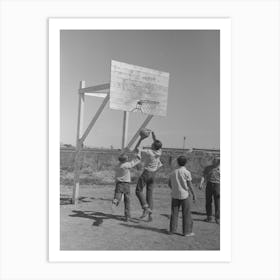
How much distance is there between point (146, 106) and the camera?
5.71m

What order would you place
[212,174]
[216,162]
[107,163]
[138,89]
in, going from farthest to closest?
1. [107,163]
2. [138,89]
3. [212,174]
4. [216,162]

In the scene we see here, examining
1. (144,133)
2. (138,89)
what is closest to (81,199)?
(144,133)

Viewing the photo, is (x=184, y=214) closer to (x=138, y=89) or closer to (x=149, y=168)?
(x=149, y=168)

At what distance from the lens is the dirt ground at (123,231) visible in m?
5.04

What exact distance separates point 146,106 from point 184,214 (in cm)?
150

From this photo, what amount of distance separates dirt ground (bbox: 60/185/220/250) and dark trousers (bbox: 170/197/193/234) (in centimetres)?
11

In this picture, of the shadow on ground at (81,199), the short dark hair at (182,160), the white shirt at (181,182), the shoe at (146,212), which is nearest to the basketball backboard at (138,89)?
the short dark hair at (182,160)

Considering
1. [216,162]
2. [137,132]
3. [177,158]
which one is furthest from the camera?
[137,132]

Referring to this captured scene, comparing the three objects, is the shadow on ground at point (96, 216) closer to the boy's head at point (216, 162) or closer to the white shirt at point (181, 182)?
the white shirt at point (181, 182)

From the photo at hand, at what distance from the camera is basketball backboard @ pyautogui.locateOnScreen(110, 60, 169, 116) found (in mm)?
5480

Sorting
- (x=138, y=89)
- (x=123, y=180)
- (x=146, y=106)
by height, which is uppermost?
(x=138, y=89)
